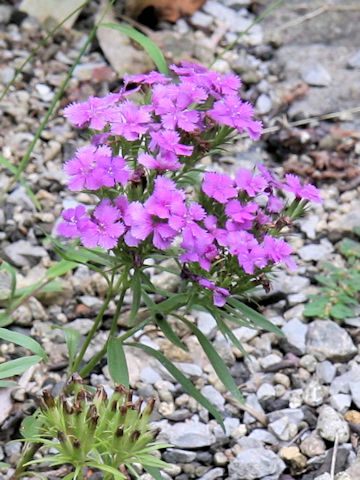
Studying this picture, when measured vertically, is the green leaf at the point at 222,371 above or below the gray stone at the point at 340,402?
above

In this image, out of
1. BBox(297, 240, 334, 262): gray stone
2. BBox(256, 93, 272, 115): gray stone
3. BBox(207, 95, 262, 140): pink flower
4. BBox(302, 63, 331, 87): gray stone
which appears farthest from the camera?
BBox(302, 63, 331, 87): gray stone

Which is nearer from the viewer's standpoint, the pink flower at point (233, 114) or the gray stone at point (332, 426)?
the pink flower at point (233, 114)

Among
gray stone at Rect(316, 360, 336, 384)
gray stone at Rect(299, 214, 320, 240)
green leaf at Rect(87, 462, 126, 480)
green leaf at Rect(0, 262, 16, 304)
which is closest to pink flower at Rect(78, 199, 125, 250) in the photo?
green leaf at Rect(87, 462, 126, 480)

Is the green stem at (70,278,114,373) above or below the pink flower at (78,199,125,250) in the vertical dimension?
below

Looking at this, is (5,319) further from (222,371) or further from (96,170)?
(96,170)

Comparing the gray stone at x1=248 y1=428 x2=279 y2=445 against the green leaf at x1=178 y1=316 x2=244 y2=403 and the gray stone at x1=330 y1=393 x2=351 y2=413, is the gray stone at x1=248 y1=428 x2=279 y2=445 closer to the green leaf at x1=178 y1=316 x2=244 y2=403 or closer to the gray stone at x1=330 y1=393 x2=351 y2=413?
the gray stone at x1=330 y1=393 x2=351 y2=413

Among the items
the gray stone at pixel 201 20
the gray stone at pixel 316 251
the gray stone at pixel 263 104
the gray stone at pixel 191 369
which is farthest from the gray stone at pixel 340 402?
the gray stone at pixel 201 20

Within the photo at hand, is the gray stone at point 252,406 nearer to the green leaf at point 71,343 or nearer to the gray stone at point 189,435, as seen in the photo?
the gray stone at point 189,435
